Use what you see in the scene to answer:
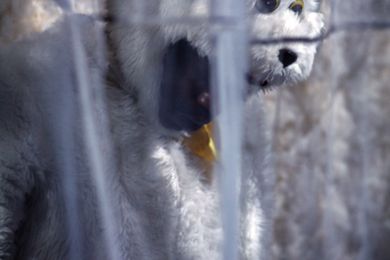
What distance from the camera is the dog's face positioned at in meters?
0.65

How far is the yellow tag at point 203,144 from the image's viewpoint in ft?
2.27

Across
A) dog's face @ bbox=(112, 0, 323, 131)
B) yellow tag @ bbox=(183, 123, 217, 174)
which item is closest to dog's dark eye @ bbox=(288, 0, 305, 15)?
dog's face @ bbox=(112, 0, 323, 131)

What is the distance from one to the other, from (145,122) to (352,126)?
230mm

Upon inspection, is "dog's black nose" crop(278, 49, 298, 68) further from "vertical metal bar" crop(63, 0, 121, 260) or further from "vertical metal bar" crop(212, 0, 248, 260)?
"vertical metal bar" crop(63, 0, 121, 260)

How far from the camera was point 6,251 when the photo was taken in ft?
2.19

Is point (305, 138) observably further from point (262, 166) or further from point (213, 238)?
point (213, 238)

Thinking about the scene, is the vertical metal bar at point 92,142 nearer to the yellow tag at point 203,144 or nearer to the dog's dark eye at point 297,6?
the yellow tag at point 203,144

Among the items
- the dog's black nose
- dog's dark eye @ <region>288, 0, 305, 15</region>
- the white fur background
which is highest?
dog's dark eye @ <region>288, 0, 305, 15</region>

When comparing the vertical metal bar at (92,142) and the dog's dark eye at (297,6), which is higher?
the dog's dark eye at (297,6)

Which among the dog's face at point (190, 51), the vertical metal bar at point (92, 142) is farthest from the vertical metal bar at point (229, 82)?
the vertical metal bar at point (92, 142)

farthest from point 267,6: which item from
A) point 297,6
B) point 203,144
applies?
point 203,144

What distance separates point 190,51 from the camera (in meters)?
0.66

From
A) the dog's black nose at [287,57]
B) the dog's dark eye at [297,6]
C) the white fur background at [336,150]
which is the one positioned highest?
the dog's dark eye at [297,6]

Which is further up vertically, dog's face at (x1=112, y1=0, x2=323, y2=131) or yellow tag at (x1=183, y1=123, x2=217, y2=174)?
dog's face at (x1=112, y1=0, x2=323, y2=131)
